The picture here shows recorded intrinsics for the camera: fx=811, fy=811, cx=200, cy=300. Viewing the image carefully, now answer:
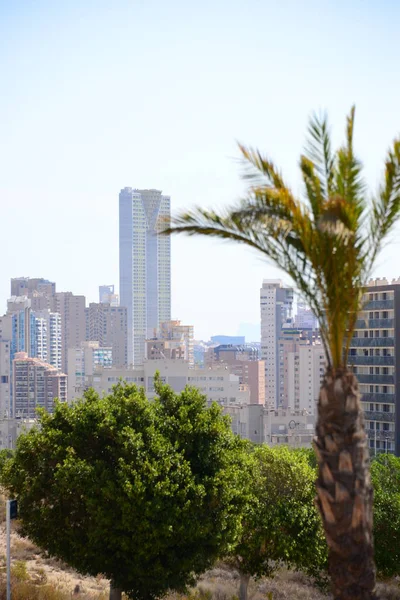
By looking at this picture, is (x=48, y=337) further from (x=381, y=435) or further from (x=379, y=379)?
(x=379, y=379)

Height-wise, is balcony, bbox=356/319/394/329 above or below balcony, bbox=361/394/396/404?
above

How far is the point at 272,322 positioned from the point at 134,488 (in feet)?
540

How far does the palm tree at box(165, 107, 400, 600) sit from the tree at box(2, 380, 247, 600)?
5.79 metres

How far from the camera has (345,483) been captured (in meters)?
7.99

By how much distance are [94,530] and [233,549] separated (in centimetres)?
305

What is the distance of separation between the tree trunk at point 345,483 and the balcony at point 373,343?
3795 cm

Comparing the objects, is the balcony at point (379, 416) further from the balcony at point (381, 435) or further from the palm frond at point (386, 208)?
the palm frond at point (386, 208)

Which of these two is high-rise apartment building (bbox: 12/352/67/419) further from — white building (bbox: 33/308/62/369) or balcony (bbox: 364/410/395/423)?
balcony (bbox: 364/410/395/423)

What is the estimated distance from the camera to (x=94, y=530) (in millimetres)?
13812

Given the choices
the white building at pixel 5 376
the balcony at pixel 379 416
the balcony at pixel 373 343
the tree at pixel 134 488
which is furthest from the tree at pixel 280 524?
the white building at pixel 5 376

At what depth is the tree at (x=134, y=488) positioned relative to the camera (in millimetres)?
13703

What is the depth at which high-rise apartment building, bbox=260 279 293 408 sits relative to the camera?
162500 millimetres

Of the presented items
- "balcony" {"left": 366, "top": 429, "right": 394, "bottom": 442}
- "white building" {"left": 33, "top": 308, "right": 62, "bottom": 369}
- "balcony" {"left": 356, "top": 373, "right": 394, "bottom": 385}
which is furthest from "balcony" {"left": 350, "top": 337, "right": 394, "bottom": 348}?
"white building" {"left": 33, "top": 308, "right": 62, "bottom": 369}

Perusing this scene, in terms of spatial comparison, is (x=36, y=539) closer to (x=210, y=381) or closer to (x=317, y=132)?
(x=317, y=132)
